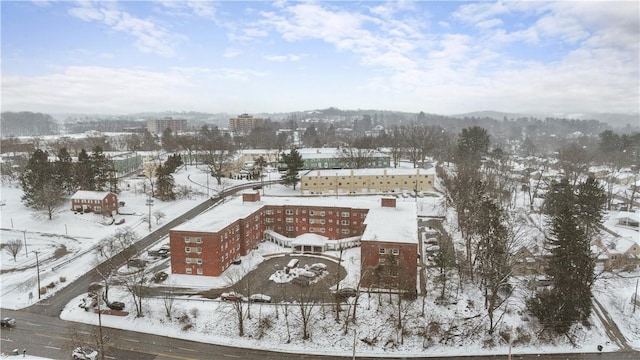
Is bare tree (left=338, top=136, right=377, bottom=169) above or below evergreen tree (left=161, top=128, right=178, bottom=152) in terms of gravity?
below

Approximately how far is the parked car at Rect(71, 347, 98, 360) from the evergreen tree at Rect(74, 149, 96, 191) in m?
40.8

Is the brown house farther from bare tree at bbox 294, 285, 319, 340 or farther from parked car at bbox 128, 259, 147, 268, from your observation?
bare tree at bbox 294, 285, 319, 340

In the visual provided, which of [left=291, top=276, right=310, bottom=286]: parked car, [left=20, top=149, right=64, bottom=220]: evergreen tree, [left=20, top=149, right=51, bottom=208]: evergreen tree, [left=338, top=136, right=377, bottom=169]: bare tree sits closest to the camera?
[left=291, top=276, right=310, bottom=286]: parked car

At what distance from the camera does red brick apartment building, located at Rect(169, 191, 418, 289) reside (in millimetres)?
34750

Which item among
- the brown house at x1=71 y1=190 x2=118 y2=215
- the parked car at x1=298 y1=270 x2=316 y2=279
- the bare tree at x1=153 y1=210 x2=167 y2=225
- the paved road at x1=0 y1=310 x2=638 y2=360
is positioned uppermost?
the brown house at x1=71 y1=190 x2=118 y2=215

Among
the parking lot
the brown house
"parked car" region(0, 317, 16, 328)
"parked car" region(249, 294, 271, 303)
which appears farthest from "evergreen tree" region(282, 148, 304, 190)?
"parked car" region(0, 317, 16, 328)

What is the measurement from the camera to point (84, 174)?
60750mm

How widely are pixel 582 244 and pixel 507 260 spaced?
Answer: 18.2 feet

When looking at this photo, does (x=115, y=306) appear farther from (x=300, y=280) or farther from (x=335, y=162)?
(x=335, y=162)

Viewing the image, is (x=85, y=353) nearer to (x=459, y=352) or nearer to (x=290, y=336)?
(x=290, y=336)

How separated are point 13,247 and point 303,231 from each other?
1233 inches

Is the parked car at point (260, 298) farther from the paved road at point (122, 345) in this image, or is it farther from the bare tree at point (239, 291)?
the paved road at point (122, 345)

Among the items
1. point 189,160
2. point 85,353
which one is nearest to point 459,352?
point 85,353

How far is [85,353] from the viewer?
26359mm
